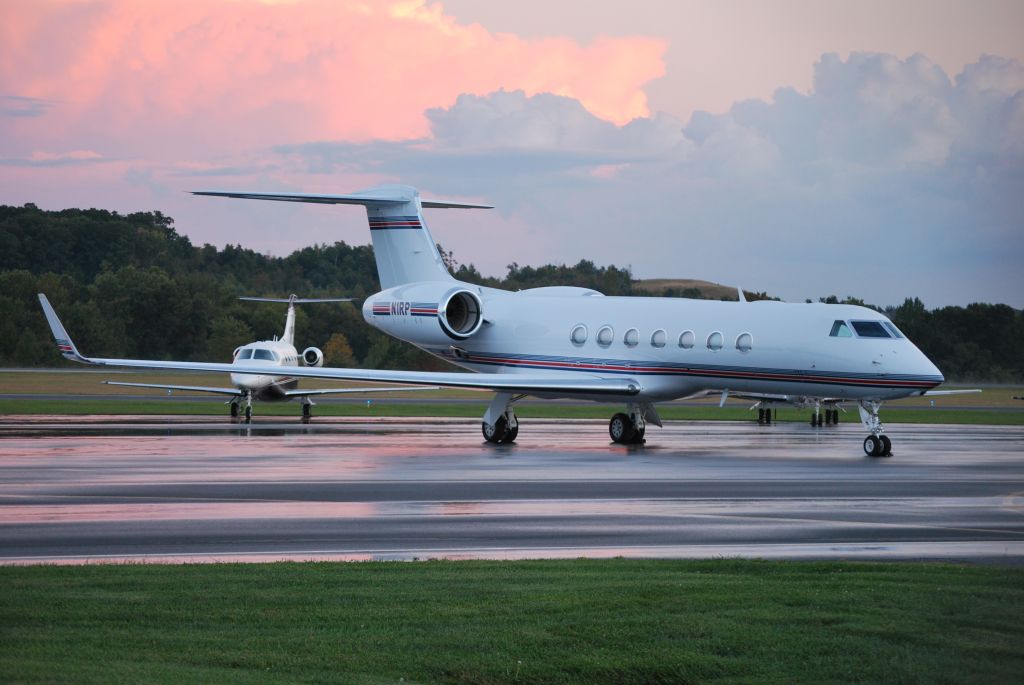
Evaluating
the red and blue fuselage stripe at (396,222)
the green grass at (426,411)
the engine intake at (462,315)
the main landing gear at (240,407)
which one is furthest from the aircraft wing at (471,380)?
the green grass at (426,411)

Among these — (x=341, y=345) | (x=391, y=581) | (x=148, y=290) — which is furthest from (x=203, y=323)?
(x=391, y=581)

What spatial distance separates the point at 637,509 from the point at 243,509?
439 cm

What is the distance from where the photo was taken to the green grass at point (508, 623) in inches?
284

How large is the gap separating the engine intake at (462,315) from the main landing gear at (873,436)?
27.7 ft

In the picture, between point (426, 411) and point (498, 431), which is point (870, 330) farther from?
point (426, 411)

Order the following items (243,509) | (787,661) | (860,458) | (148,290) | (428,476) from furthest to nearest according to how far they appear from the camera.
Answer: (148,290)
(860,458)
(428,476)
(243,509)
(787,661)

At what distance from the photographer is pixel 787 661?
7.45m

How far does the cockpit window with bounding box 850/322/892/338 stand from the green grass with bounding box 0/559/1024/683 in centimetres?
1391

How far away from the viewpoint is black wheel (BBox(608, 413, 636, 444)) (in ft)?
87.7

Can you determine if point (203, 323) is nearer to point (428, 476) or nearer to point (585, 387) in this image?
point (585, 387)

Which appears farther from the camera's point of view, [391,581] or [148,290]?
[148,290]

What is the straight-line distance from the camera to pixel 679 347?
2533cm

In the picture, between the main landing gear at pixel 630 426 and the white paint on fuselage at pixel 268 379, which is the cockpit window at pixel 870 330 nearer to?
the main landing gear at pixel 630 426

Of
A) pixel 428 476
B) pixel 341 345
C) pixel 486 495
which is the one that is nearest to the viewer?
pixel 486 495
